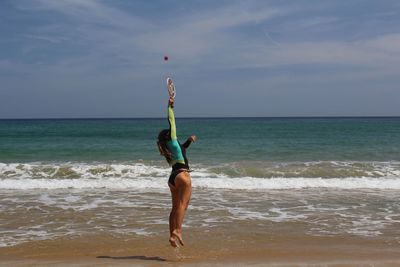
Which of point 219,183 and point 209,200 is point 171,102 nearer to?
point 209,200

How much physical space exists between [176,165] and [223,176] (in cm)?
1160

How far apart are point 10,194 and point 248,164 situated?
446 inches

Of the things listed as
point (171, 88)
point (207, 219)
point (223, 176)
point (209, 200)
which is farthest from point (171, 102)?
point (223, 176)

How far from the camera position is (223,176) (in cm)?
1809

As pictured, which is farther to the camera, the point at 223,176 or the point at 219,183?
the point at 223,176

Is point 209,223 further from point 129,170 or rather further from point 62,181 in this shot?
point 129,170

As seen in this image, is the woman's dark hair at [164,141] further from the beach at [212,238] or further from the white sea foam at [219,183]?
the white sea foam at [219,183]

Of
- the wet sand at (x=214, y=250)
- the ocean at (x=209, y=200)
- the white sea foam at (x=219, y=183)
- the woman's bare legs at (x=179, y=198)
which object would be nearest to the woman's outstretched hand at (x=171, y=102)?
the woman's bare legs at (x=179, y=198)

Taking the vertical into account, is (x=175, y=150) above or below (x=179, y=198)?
above

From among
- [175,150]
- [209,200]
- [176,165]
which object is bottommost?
[209,200]

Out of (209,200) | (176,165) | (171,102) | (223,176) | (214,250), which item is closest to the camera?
(171,102)

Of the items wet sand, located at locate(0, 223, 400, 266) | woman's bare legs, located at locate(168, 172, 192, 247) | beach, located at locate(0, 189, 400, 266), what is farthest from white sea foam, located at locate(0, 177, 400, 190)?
woman's bare legs, located at locate(168, 172, 192, 247)

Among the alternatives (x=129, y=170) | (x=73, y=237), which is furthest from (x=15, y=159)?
(x=73, y=237)

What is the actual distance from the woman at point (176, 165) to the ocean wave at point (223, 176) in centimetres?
827
